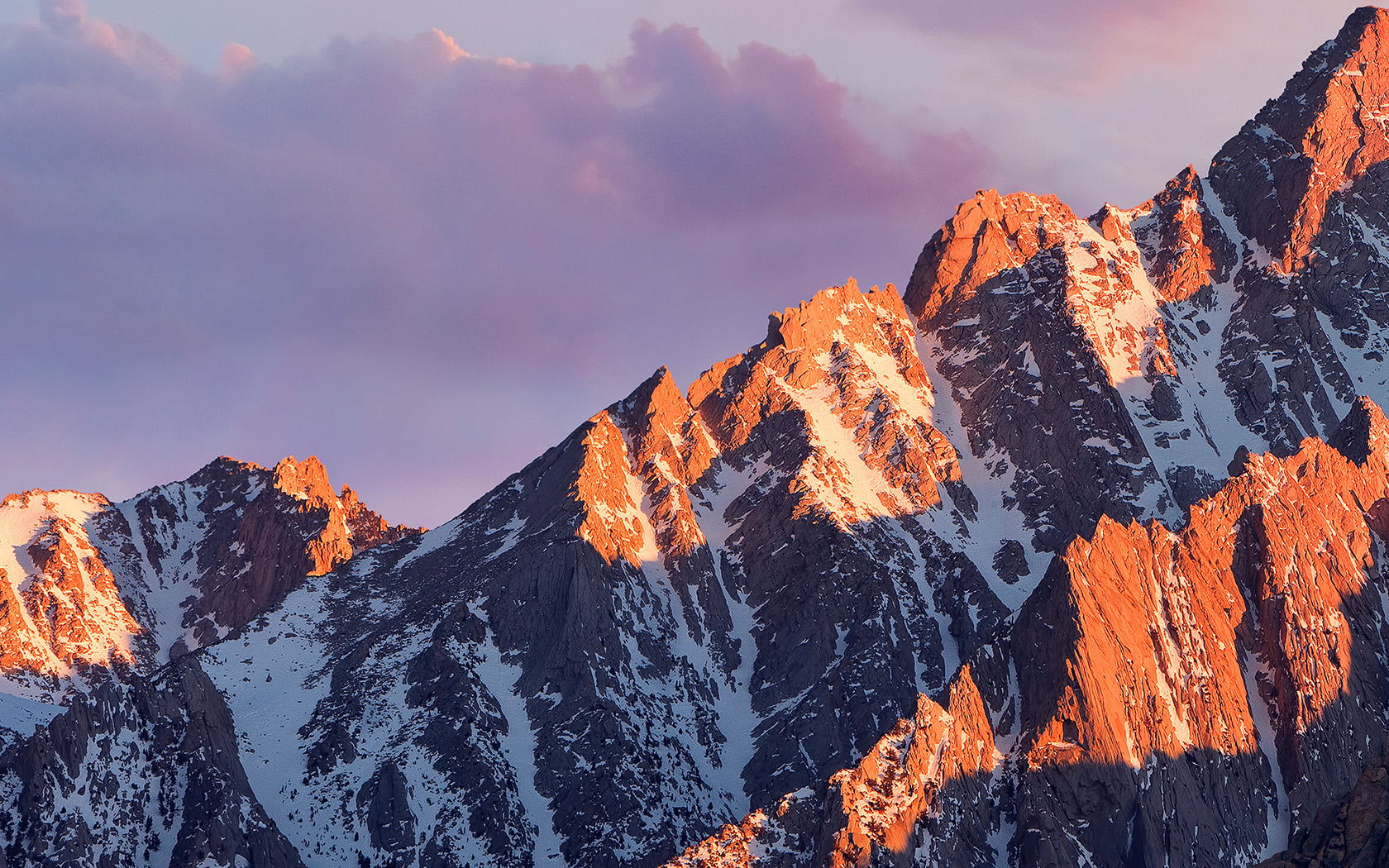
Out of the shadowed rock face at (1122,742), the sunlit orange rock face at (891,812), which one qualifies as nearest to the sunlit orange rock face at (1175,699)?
the shadowed rock face at (1122,742)

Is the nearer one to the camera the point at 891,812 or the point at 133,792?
the point at 891,812

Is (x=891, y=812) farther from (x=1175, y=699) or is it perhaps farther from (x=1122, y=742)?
(x=1175, y=699)

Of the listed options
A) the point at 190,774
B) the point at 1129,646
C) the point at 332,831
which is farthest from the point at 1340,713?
the point at 190,774

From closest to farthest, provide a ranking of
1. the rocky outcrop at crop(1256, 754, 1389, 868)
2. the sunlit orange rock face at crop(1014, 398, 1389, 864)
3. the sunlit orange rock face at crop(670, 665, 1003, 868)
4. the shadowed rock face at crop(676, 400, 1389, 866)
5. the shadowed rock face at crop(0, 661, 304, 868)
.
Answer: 1. the rocky outcrop at crop(1256, 754, 1389, 868)
2. the sunlit orange rock face at crop(670, 665, 1003, 868)
3. the shadowed rock face at crop(676, 400, 1389, 866)
4. the sunlit orange rock face at crop(1014, 398, 1389, 864)
5. the shadowed rock face at crop(0, 661, 304, 868)

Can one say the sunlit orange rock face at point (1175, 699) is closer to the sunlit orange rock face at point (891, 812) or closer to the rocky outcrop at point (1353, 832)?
the sunlit orange rock face at point (891, 812)

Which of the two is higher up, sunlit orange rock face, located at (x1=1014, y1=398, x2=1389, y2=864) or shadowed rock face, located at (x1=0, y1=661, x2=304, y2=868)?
shadowed rock face, located at (x1=0, y1=661, x2=304, y2=868)

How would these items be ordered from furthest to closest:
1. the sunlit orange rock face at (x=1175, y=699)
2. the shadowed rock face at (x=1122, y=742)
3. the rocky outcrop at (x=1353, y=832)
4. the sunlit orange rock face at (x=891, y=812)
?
the sunlit orange rock face at (x=1175, y=699) → the shadowed rock face at (x=1122, y=742) → the sunlit orange rock face at (x=891, y=812) → the rocky outcrop at (x=1353, y=832)

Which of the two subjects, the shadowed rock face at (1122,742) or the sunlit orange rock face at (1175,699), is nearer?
the shadowed rock face at (1122,742)

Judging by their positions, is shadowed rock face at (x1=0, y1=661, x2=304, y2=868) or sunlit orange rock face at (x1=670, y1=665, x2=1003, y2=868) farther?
shadowed rock face at (x1=0, y1=661, x2=304, y2=868)

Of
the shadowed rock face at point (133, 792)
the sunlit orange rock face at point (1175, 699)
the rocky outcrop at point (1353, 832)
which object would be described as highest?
the shadowed rock face at point (133, 792)

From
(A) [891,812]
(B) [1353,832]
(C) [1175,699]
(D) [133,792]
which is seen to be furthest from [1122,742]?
(D) [133,792]

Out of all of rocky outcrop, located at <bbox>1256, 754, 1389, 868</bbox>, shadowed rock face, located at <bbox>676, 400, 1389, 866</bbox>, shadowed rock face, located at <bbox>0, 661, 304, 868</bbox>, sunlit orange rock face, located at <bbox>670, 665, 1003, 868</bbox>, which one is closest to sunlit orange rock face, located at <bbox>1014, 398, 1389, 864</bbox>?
shadowed rock face, located at <bbox>676, 400, 1389, 866</bbox>

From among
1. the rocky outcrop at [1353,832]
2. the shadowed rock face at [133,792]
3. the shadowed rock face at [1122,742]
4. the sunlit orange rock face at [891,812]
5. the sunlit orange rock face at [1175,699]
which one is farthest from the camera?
the shadowed rock face at [133,792]

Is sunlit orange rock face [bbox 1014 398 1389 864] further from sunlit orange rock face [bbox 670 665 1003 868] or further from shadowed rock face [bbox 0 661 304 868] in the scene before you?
shadowed rock face [bbox 0 661 304 868]
